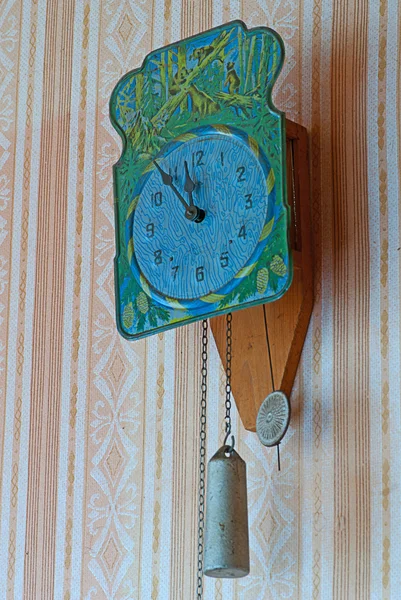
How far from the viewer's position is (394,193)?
1368 millimetres

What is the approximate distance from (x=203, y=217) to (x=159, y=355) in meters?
0.25

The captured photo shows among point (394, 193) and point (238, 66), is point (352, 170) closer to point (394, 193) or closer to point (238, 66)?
point (394, 193)

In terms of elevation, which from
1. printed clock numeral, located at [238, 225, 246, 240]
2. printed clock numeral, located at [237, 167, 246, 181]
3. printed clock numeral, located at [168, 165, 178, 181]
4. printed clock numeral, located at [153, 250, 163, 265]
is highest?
printed clock numeral, located at [168, 165, 178, 181]

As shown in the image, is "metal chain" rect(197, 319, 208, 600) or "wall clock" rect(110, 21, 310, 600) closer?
Answer: "wall clock" rect(110, 21, 310, 600)

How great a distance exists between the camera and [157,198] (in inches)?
55.3

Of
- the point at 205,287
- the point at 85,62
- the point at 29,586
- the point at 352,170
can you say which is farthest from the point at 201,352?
the point at 85,62

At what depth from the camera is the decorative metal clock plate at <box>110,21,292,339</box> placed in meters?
1.30

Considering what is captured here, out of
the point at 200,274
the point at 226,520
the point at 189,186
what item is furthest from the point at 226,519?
the point at 189,186

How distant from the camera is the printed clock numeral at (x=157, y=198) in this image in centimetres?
140

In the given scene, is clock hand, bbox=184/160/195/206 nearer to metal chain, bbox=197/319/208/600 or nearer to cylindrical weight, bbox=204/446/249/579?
metal chain, bbox=197/319/208/600

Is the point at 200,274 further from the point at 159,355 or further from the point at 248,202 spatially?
the point at 159,355

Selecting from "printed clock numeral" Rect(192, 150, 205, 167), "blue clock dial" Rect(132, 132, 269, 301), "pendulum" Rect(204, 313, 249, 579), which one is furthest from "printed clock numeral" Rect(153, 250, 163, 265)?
"pendulum" Rect(204, 313, 249, 579)

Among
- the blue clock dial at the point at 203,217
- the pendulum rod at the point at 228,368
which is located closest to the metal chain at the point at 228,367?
the pendulum rod at the point at 228,368

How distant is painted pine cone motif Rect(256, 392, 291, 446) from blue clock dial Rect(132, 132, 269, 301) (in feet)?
0.51
